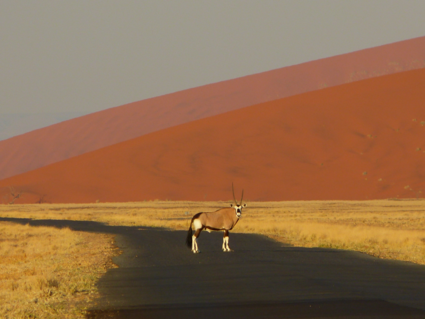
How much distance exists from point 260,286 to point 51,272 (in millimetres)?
5720

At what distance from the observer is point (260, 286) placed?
12.8 metres

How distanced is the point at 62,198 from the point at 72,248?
59073mm

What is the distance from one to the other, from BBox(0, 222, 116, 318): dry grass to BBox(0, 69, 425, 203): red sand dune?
47136mm

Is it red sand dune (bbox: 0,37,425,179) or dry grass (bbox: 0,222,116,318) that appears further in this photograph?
red sand dune (bbox: 0,37,425,179)

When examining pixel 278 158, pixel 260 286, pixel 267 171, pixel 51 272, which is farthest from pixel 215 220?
pixel 278 158

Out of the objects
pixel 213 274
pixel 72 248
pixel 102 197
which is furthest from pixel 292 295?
pixel 102 197

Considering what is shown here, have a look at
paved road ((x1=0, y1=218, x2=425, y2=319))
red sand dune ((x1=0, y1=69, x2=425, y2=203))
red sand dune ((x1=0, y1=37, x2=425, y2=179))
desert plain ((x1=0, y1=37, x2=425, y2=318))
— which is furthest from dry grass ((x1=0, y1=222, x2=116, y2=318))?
red sand dune ((x1=0, y1=37, x2=425, y2=179))

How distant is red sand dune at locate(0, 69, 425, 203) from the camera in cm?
7494

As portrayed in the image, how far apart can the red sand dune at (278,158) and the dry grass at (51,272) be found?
47.1m

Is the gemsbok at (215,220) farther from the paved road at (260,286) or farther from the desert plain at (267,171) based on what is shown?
the desert plain at (267,171)

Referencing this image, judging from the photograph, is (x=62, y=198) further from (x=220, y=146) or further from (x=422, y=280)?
(x=422, y=280)

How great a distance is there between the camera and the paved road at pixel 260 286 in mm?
10102

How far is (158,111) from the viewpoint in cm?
15888

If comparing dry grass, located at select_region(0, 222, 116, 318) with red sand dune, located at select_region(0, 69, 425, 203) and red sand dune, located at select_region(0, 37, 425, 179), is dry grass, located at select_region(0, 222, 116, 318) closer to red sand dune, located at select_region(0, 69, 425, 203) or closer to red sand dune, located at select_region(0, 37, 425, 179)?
red sand dune, located at select_region(0, 69, 425, 203)
